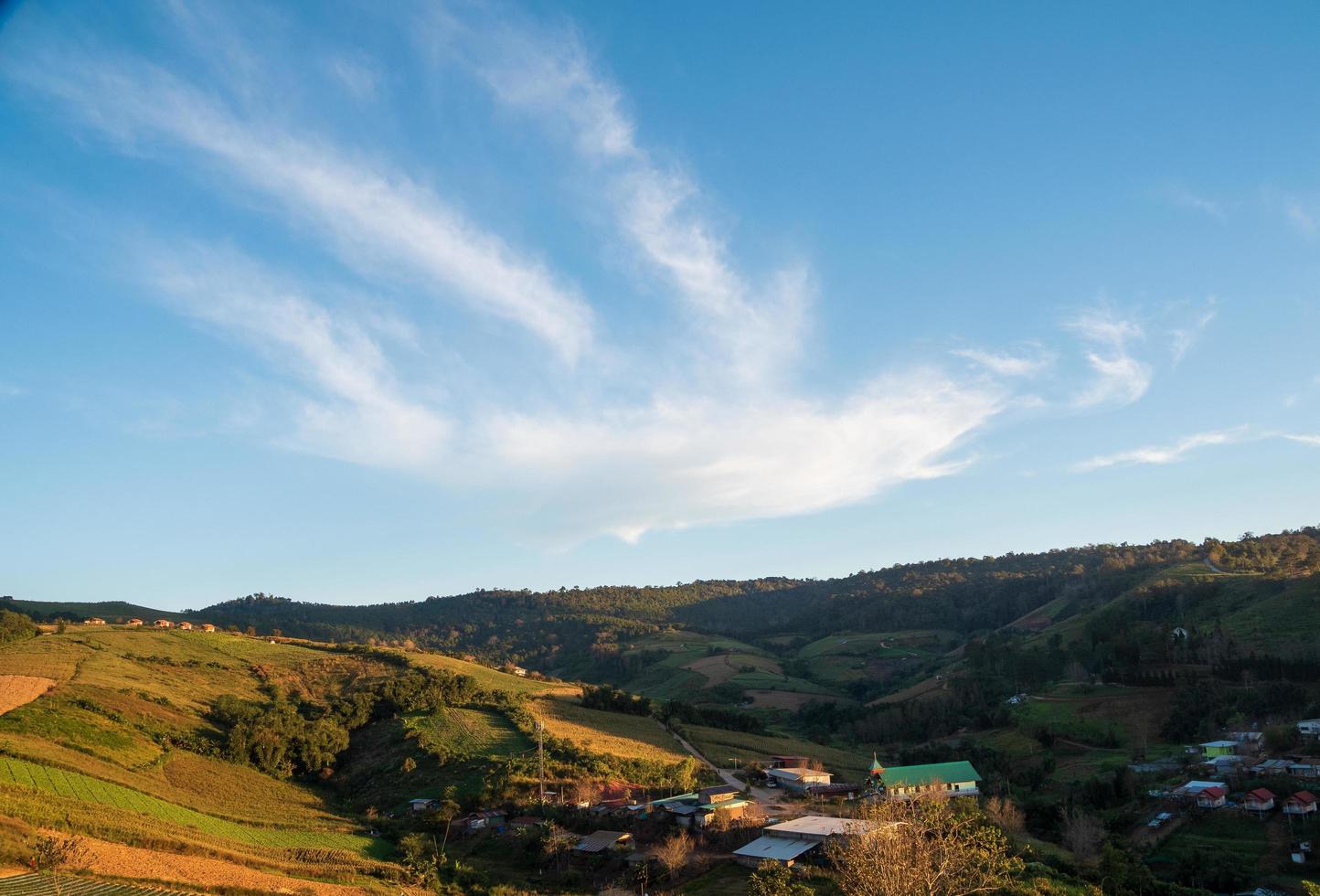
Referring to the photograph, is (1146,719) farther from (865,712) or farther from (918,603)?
(918,603)

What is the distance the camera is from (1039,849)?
37.8m

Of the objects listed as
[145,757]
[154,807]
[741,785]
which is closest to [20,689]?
[145,757]

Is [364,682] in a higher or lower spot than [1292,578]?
lower

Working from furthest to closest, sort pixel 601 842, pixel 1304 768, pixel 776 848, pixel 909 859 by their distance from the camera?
pixel 1304 768, pixel 601 842, pixel 776 848, pixel 909 859

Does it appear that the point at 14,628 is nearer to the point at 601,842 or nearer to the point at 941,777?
the point at 601,842

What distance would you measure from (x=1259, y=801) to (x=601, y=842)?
122 feet

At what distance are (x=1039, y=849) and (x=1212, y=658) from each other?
5452 cm

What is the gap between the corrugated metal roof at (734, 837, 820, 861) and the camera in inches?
1356

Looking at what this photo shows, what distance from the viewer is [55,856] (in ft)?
73.7

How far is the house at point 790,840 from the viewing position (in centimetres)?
3450

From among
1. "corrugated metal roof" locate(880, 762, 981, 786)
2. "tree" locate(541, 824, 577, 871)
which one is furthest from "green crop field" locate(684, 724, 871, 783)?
"tree" locate(541, 824, 577, 871)

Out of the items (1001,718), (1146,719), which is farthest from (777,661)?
(1146,719)

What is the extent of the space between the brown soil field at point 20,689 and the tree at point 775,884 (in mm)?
42943

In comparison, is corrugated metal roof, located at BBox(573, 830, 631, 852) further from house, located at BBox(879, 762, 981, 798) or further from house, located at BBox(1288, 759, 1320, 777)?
house, located at BBox(1288, 759, 1320, 777)
